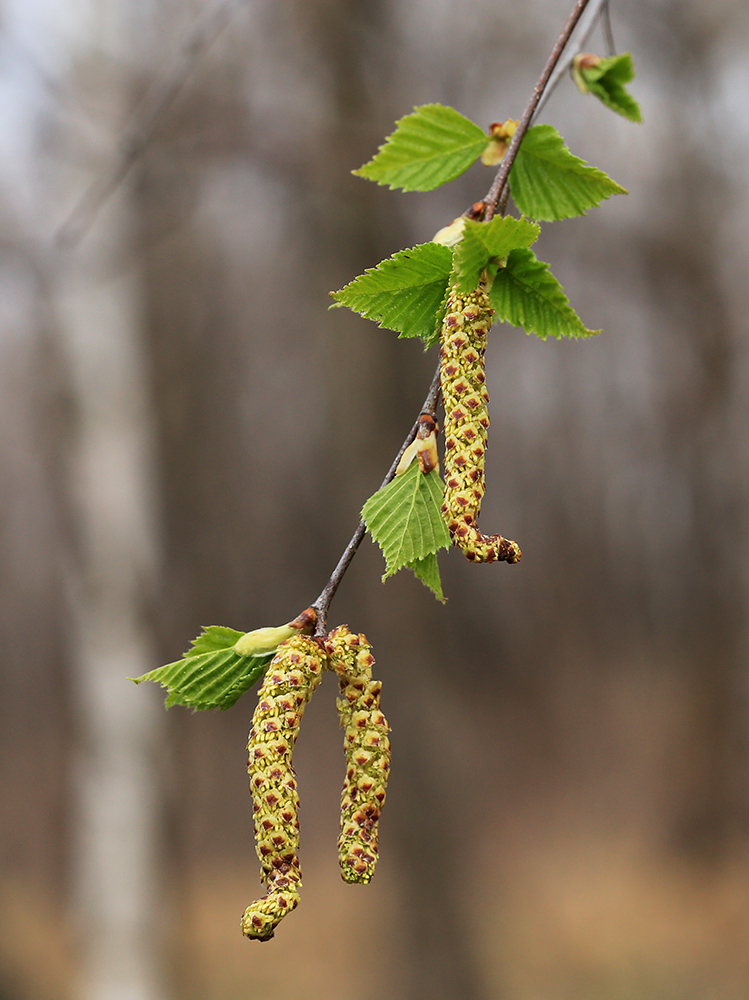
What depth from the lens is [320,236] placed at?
4.95m

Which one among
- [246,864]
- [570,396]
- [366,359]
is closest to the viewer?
[366,359]

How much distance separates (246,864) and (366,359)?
4.90m

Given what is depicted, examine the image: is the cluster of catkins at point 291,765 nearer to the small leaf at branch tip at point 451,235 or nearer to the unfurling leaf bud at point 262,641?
the unfurling leaf bud at point 262,641

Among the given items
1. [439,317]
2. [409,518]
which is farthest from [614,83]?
[409,518]

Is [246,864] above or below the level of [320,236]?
below

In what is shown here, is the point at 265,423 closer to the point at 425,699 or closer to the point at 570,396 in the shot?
the point at 570,396

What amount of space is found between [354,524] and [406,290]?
6.35 m

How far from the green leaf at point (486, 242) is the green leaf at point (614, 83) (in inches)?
5.1

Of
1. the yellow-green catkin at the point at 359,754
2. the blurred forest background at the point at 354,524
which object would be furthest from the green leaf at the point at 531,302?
the blurred forest background at the point at 354,524

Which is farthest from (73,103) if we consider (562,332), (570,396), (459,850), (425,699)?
(570,396)

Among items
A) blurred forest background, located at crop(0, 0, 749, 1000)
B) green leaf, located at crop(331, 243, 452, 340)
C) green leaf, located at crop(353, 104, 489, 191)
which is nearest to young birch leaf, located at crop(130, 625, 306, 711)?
green leaf, located at crop(331, 243, 452, 340)

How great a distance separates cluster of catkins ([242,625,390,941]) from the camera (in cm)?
53

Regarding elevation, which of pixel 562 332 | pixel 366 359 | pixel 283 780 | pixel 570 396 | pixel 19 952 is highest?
→ pixel 570 396

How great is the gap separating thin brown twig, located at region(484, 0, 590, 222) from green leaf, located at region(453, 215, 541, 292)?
0.02m
